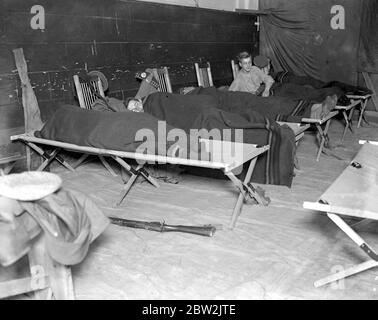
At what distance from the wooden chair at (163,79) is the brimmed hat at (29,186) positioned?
10.2ft

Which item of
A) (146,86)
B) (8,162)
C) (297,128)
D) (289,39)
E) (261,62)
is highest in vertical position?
(289,39)

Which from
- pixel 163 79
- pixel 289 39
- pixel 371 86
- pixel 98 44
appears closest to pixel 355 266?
pixel 98 44

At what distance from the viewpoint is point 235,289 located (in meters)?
1.97

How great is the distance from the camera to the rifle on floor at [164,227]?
255 cm

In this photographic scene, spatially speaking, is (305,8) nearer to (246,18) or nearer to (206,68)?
(246,18)

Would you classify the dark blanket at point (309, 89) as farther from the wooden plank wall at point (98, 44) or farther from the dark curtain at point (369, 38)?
the wooden plank wall at point (98, 44)

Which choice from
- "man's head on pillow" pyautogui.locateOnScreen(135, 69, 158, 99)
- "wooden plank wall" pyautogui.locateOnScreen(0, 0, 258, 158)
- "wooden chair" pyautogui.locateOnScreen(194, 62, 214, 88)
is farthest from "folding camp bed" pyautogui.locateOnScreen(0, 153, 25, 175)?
"wooden chair" pyautogui.locateOnScreen(194, 62, 214, 88)

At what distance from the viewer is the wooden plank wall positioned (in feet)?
11.1

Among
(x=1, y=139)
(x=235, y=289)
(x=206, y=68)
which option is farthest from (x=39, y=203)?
(x=206, y=68)

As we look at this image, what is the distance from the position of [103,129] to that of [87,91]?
950 millimetres

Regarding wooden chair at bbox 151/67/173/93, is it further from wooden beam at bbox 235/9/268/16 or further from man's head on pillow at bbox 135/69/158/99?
wooden beam at bbox 235/9/268/16

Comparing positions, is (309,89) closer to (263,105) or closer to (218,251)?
(263,105)

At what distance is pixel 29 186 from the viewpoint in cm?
162

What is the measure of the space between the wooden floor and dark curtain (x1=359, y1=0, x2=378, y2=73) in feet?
11.0
